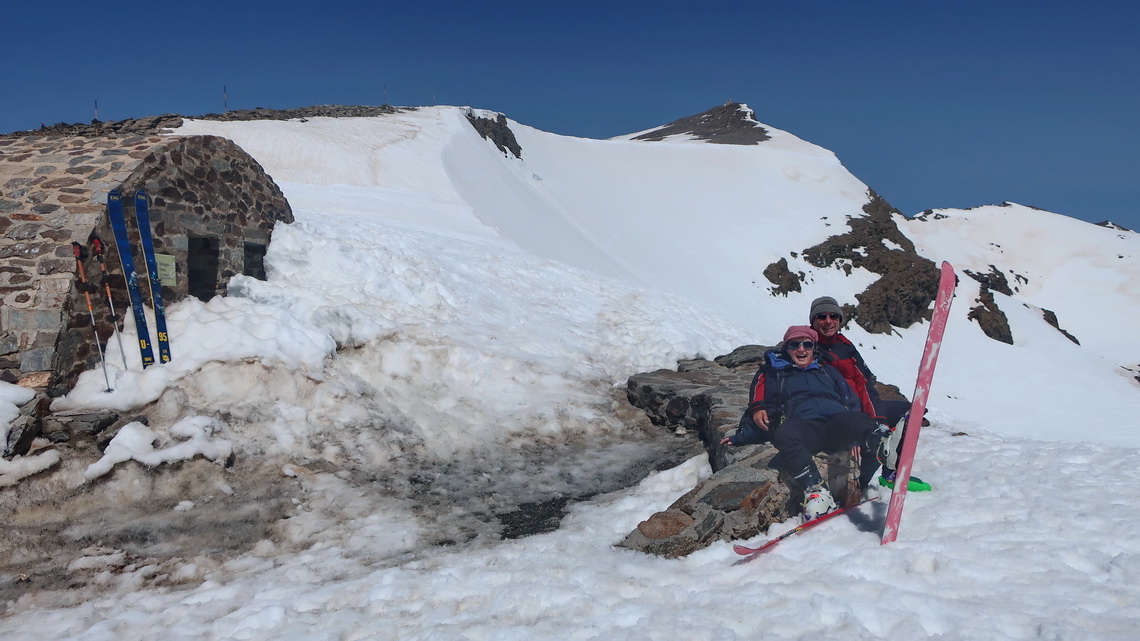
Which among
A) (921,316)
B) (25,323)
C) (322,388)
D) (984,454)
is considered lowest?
(921,316)

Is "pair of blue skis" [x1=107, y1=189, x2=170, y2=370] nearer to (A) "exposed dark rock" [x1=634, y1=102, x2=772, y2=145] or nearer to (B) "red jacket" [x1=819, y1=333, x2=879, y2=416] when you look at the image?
(B) "red jacket" [x1=819, y1=333, x2=879, y2=416]

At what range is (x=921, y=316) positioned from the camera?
114ft

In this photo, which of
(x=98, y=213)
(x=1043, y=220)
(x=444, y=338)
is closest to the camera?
(x=98, y=213)

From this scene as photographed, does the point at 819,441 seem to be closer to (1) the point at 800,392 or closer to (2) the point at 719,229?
(1) the point at 800,392

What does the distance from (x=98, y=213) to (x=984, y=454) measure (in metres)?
9.52

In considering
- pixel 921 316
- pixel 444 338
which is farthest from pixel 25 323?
pixel 921 316

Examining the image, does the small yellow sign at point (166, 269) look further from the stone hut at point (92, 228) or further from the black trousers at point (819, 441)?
the black trousers at point (819, 441)

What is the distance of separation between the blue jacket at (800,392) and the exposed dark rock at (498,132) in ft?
94.4

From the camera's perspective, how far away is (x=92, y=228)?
7203mm

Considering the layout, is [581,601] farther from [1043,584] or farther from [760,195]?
[760,195]

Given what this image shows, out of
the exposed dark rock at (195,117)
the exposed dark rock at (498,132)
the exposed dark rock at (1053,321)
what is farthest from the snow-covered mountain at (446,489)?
the exposed dark rock at (1053,321)

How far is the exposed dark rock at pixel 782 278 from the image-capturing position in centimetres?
3150

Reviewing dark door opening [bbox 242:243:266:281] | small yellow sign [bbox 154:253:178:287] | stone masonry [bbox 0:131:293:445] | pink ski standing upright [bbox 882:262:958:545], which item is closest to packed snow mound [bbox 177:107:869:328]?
dark door opening [bbox 242:243:266:281]

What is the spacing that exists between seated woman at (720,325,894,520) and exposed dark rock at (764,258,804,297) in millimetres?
A: 26284
